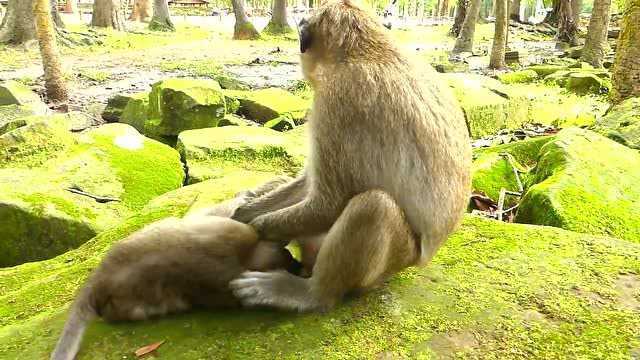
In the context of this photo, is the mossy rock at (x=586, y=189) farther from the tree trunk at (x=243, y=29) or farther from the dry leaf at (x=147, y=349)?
the tree trunk at (x=243, y=29)

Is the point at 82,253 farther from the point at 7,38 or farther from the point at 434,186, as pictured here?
the point at 7,38

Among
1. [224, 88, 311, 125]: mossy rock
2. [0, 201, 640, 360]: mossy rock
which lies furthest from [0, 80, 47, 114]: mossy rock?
[0, 201, 640, 360]: mossy rock

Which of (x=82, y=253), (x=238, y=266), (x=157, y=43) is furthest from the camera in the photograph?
(x=157, y=43)

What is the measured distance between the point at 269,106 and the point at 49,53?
5326 millimetres

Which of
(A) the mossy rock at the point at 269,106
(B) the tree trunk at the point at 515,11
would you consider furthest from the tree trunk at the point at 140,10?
(A) the mossy rock at the point at 269,106

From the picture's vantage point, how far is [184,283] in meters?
2.61

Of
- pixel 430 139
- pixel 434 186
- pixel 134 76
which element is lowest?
pixel 134 76

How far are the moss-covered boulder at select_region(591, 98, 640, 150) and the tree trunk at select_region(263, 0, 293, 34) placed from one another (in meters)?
21.5

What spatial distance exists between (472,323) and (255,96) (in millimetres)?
8203

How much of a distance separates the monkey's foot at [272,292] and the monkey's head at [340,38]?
1064mm

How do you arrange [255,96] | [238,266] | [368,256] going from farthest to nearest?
[255,96], [238,266], [368,256]

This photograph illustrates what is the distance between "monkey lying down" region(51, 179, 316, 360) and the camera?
2508 mm

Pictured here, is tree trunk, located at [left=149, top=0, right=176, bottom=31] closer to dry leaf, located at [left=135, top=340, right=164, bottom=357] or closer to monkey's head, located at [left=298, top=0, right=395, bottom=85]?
monkey's head, located at [left=298, top=0, right=395, bottom=85]

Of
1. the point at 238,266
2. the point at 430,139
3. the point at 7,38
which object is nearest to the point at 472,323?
the point at 430,139
